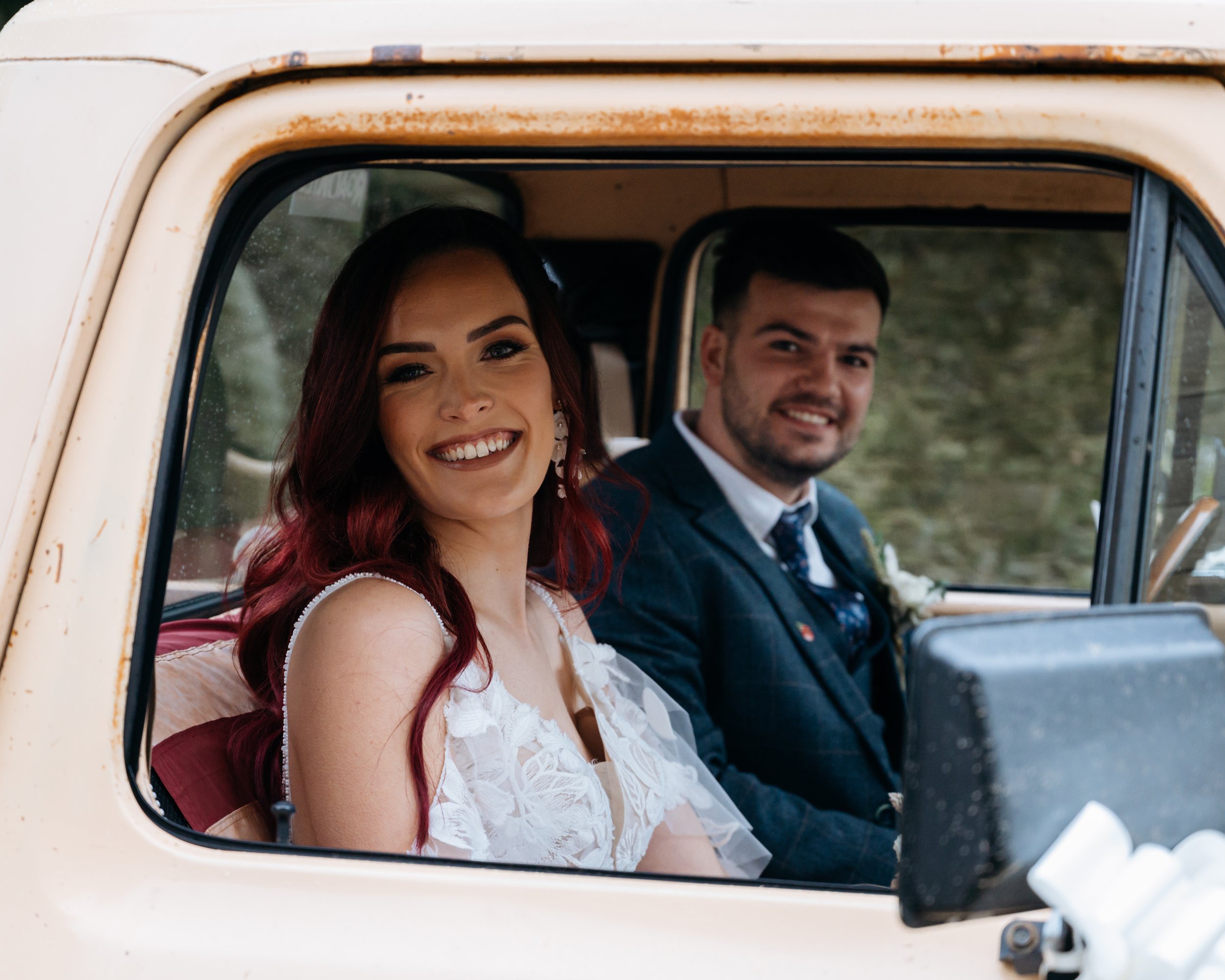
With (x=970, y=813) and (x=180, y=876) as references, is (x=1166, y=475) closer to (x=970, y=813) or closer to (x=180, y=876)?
(x=970, y=813)

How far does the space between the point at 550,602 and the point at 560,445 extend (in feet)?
0.93

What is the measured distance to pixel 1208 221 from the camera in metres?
0.98

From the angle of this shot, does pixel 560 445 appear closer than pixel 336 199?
Yes

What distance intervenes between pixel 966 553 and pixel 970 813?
309 inches

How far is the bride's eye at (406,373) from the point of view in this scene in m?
1.61

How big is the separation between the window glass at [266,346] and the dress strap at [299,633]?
44 cm

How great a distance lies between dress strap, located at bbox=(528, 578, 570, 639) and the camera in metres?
2.00

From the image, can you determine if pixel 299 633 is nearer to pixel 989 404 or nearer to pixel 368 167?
pixel 368 167

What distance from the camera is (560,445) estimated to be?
6.36 feet

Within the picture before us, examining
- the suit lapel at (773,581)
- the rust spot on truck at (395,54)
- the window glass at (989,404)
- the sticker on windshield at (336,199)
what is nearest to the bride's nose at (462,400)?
the sticker on windshield at (336,199)

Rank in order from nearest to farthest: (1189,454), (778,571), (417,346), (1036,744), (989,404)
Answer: (1036,744) → (1189,454) → (417,346) → (778,571) → (989,404)

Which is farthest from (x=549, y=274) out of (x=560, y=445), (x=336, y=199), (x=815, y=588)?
(x=815, y=588)

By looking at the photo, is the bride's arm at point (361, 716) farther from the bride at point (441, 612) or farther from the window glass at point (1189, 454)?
the window glass at point (1189, 454)

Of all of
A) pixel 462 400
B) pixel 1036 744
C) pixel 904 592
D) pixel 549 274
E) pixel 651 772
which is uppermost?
pixel 549 274
